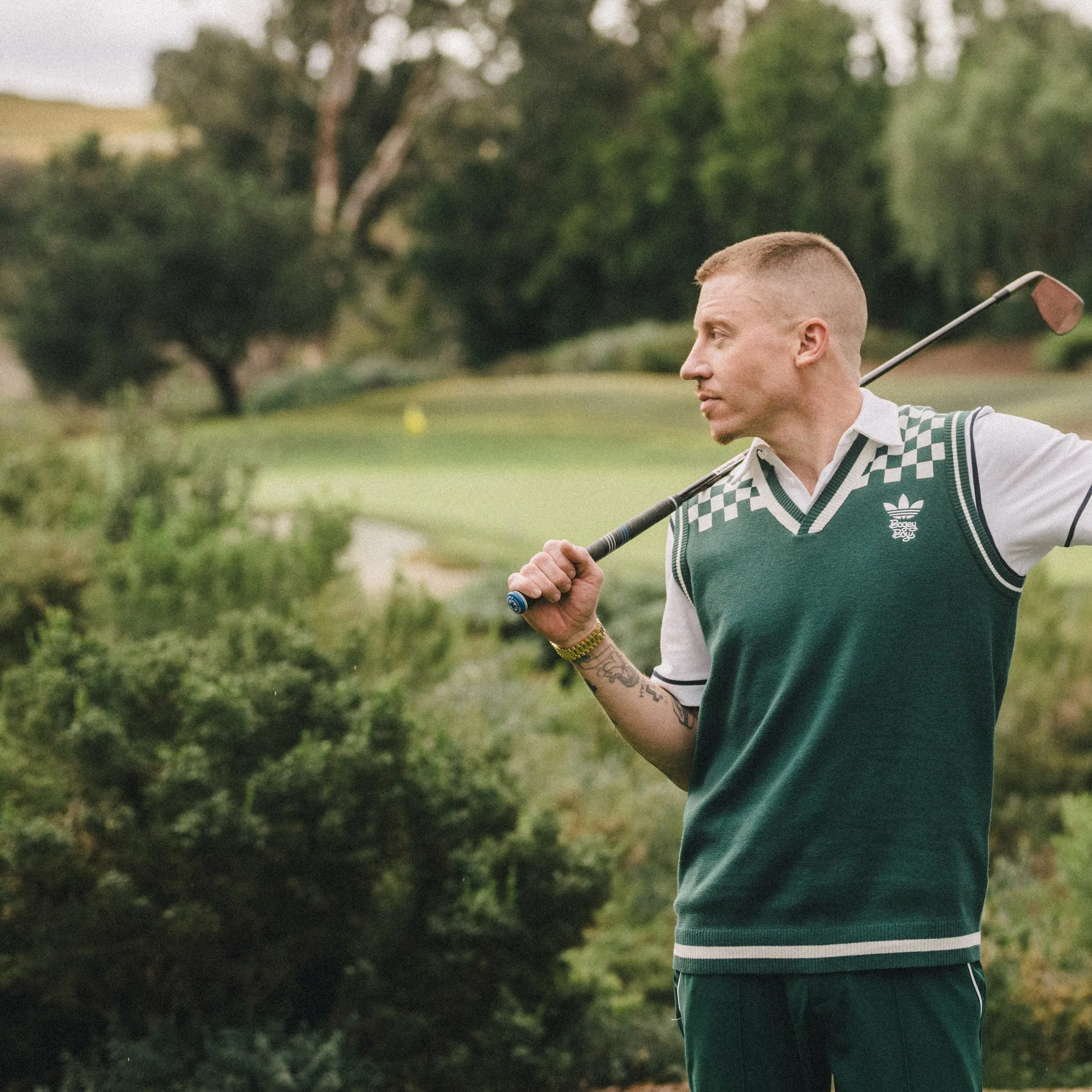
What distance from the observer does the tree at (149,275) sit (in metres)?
33.8

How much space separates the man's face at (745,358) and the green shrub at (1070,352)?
25970 mm

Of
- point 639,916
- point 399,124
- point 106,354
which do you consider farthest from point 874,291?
point 639,916

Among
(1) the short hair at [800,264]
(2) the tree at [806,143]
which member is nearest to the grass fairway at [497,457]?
(1) the short hair at [800,264]

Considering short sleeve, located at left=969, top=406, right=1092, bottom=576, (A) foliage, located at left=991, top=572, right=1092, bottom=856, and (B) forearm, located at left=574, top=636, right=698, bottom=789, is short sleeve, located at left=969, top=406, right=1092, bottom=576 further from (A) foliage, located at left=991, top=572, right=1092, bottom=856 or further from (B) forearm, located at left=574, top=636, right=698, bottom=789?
(A) foliage, located at left=991, top=572, right=1092, bottom=856

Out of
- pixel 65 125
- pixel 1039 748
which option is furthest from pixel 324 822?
pixel 65 125

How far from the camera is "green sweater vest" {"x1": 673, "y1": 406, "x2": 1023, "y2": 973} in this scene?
80.6 inches

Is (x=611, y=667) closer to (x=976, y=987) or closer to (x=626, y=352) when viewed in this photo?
(x=976, y=987)

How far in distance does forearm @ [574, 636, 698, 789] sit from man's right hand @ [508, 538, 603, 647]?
6 centimetres

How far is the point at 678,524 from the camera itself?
2406 millimetres

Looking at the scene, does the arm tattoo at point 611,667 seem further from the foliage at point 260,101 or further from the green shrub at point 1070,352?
the foliage at point 260,101

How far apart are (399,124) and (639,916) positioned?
44283mm

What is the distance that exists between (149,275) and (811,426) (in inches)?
1315

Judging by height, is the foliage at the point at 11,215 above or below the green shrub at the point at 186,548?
above

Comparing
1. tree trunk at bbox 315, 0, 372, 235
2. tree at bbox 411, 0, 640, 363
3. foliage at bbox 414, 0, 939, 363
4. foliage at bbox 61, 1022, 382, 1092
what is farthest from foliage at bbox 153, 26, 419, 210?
foliage at bbox 61, 1022, 382, 1092
